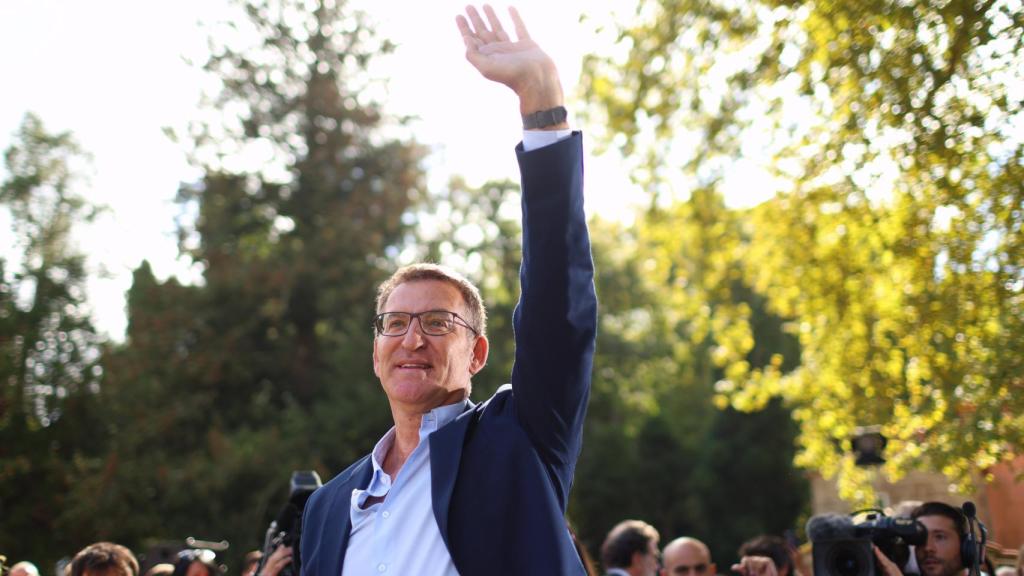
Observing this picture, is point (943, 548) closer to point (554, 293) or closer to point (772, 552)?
point (772, 552)

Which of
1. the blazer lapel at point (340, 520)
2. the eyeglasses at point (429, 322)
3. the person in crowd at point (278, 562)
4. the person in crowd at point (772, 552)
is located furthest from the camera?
the person in crowd at point (772, 552)

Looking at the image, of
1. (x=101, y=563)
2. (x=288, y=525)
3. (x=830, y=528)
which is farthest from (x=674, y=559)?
(x=101, y=563)

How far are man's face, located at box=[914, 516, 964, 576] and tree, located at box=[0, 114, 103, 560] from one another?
1954 cm

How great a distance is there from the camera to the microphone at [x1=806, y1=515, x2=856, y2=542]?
5453 mm

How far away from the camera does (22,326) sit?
2502 centimetres

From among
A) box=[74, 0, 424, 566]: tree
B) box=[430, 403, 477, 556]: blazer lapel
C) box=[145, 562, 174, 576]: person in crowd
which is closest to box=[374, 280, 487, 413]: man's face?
box=[430, 403, 477, 556]: blazer lapel

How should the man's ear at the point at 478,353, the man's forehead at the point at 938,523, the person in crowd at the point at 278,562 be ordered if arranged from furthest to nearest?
1. the man's forehead at the point at 938,523
2. the person in crowd at the point at 278,562
3. the man's ear at the point at 478,353

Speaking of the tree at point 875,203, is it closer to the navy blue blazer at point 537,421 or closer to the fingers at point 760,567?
the fingers at point 760,567

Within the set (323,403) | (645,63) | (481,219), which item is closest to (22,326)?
(323,403)

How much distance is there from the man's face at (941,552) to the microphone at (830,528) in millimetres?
515

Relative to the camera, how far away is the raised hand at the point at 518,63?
269cm

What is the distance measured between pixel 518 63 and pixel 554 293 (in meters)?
0.58

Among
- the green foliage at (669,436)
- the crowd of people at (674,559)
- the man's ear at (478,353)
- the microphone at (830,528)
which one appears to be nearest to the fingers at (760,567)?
the crowd of people at (674,559)

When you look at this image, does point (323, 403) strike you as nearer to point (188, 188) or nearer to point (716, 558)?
point (188, 188)
